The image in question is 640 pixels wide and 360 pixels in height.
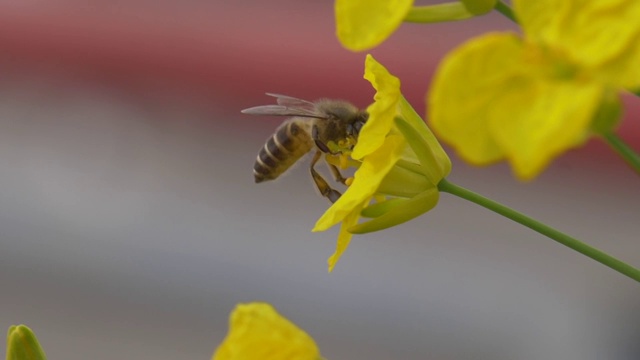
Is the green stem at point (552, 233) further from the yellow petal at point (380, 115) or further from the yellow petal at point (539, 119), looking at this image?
the yellow petal at point (539, 119)

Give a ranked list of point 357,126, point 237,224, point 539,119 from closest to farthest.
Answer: point 539,119 < point 357,126 < point 237,224

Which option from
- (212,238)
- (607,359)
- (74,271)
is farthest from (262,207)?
(607,359)

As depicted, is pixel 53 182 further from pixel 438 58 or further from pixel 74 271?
pixel 438 58

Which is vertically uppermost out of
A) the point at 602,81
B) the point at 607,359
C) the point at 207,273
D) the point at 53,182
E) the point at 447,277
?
the point at 602,81

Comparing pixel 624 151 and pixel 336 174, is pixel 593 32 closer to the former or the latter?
pixel 624 151

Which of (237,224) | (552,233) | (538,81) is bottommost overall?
(237,224)

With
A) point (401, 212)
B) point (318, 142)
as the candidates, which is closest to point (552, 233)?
point (401, 212)
